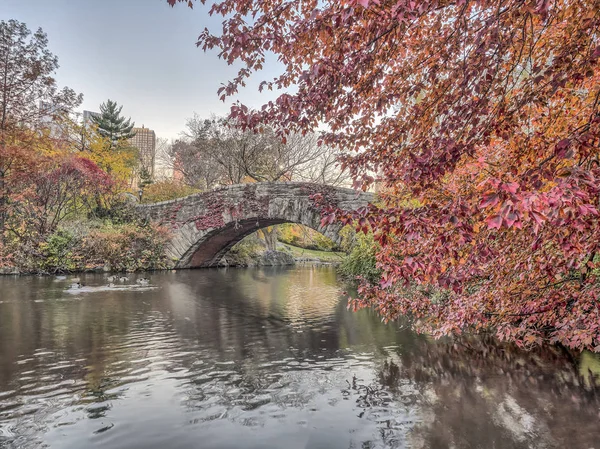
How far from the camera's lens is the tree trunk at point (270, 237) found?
21797mm

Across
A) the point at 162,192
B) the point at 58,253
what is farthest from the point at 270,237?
the point at 58,253

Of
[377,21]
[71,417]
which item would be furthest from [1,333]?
[377,21]

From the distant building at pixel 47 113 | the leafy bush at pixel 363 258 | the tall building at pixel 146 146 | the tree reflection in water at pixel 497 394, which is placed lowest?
the tree reflection in water at pixel 497 394

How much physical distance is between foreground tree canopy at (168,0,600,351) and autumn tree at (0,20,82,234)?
431 inches

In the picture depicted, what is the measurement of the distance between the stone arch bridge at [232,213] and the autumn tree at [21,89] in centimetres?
460

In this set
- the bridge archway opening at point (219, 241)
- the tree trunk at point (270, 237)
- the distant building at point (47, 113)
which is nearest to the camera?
the distant building at point (47, 113)

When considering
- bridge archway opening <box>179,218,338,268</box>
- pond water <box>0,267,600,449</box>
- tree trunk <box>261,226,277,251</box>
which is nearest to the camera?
pond water <box>0,267,600,449</box>

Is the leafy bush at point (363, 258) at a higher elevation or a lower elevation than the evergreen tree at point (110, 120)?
lower

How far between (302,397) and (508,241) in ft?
7.45

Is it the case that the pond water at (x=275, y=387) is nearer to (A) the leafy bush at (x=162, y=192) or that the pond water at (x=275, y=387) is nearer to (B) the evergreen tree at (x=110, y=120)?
(A) the leafy bush at (x=162, y=192)

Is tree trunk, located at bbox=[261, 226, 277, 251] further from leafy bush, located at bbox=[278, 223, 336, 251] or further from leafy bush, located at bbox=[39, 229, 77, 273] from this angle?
leafy bush, located at bbox=[39, 229, 77, 273]

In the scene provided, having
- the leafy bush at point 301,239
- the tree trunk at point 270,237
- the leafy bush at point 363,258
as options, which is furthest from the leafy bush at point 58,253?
the leafy bush at point 301,239

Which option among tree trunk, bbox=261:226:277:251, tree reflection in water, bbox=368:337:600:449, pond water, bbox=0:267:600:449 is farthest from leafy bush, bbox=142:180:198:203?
tree reflection in water, bbox=368:337:600:449

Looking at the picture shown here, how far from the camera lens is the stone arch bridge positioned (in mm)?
10812
